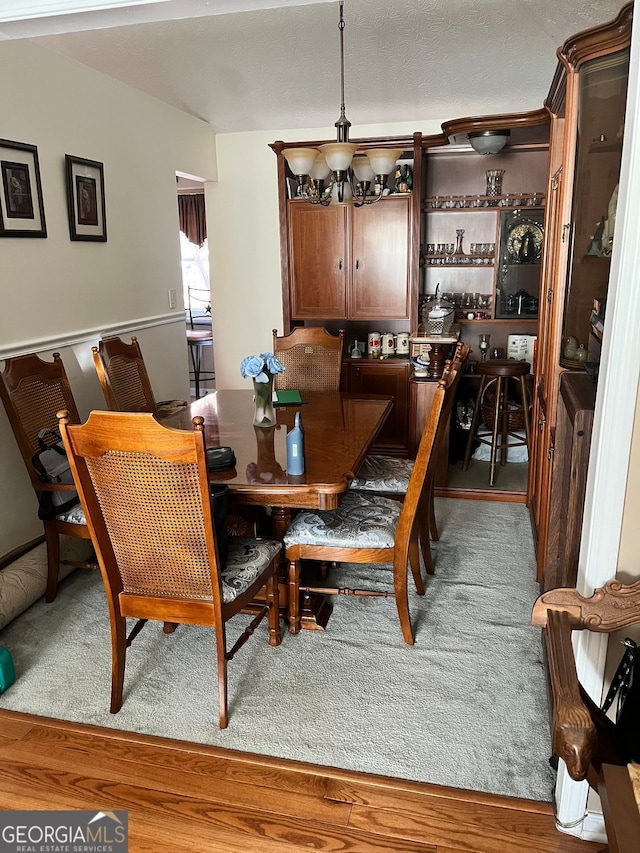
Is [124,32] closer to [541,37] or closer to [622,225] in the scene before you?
[541,37]

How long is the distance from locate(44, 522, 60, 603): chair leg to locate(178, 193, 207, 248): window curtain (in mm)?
5542

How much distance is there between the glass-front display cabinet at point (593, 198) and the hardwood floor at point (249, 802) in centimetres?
143

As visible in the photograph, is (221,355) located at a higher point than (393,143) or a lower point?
lower

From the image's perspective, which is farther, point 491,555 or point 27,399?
A: point 491,555

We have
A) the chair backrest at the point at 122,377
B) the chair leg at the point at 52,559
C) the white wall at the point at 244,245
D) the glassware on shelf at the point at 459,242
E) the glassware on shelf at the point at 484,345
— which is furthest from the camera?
the white wall at the point at 244,245

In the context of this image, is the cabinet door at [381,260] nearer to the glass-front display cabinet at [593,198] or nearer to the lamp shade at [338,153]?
the lamp shade at [338,153]

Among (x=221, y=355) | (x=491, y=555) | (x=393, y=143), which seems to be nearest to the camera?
(x=491, y=555)

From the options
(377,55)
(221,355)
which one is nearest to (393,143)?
(377,55)

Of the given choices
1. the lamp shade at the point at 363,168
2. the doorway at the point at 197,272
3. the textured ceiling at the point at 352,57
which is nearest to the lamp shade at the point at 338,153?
the lamp shade at the point at 363,168

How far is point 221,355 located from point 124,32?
8.66 ft

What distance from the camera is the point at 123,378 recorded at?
3471 mm

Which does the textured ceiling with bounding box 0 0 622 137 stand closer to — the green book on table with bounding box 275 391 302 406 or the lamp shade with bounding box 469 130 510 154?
the lamp shade with bounding box 469 130 510 154

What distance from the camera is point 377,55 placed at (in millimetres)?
3801

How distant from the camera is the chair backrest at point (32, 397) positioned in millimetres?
2719
